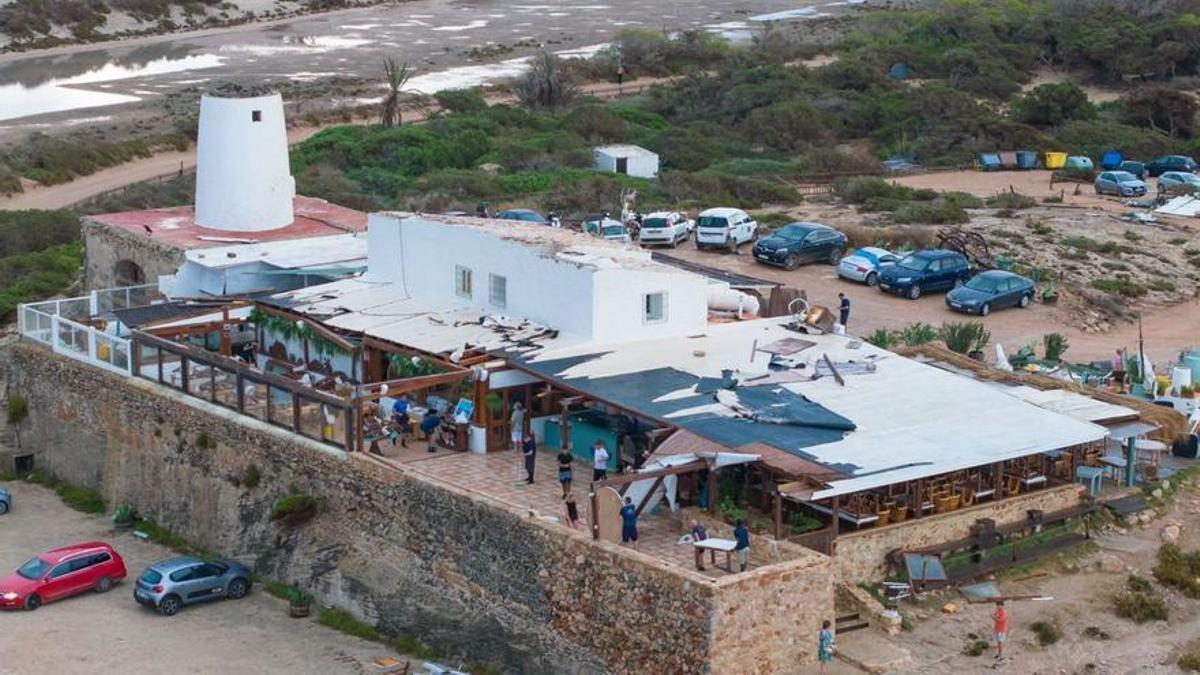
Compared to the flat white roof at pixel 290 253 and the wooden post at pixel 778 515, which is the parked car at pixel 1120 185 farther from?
the wooden post at pixel 778 515

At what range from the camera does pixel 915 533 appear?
80.4 ft

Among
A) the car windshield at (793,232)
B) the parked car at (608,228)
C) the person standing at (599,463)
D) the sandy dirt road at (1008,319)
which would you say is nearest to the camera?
the person standing at (599,463)

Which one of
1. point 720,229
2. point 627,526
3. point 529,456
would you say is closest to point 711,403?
point 529,456

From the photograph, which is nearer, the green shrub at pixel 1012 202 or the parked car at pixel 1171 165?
the green shrub at pixel 1012 202

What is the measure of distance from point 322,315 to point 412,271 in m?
1.79

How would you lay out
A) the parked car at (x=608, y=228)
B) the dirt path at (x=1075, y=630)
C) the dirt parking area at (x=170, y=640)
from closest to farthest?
1. the dirt path at (x=1075, y=630)
2. the dirt parking area at (x=170, y=640)
3. the parked car at (x=608, y=228)

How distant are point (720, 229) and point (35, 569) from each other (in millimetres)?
20865

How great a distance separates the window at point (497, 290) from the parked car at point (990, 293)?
12508 mm

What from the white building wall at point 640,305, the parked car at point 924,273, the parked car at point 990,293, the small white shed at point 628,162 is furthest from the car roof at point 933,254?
the small white shed at point 628,162

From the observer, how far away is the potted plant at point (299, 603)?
26.5 metres

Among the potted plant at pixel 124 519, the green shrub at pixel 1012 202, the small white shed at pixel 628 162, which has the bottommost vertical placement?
the potted plant at pixel 124 519

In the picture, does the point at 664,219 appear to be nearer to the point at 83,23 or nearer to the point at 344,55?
the point at 344,55

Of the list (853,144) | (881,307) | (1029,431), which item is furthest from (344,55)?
(1029,431)

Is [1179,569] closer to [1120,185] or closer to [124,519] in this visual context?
[124,519]
